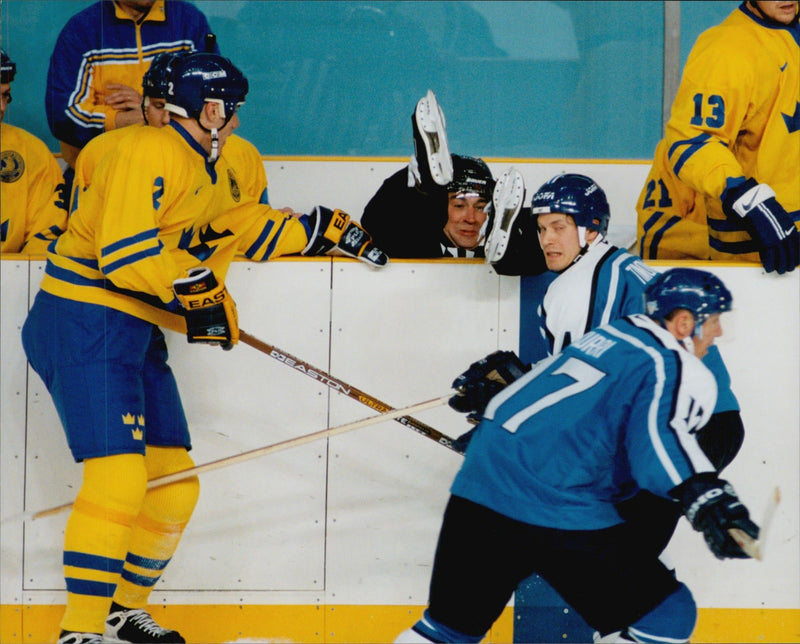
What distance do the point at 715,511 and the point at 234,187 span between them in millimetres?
1475

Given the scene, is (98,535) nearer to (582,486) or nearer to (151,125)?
(151,125)

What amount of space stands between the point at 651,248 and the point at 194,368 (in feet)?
4.04

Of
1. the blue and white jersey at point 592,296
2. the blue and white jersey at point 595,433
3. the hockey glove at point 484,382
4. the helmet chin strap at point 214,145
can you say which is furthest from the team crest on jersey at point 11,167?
the blue and white jersey at point 595,433

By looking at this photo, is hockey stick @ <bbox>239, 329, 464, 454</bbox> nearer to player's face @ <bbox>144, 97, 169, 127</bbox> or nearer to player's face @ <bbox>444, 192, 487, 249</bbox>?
player's face @ <bbox>144, 97, 169, 127</bbox>

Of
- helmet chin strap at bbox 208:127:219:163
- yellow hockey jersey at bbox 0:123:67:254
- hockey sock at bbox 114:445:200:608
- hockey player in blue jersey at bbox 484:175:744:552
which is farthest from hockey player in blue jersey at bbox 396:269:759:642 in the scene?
yellow hockey jersey at bbox 0:123:67:254

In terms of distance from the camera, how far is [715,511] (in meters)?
2.15

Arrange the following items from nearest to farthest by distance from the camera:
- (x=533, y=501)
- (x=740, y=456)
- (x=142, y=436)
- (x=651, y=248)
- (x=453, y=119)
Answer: (x=533, y=501) < (x=142, y=436) < (x=740, y=456) < (x=651, y=248) < (x=453, y=119)

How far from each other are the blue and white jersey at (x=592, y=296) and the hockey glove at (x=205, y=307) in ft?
2.23

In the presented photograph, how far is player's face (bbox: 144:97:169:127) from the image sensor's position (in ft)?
9.82


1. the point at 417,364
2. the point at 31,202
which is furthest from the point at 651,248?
the point at 31,202

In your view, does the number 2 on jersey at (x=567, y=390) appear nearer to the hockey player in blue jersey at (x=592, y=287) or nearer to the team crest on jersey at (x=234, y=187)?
the hockey player in blue jersey at (x=592, y=287)

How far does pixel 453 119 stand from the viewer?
448 cm

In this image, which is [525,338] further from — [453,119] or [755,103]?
[453,119]

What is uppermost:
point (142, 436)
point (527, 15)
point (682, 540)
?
→ point (527, 15)
